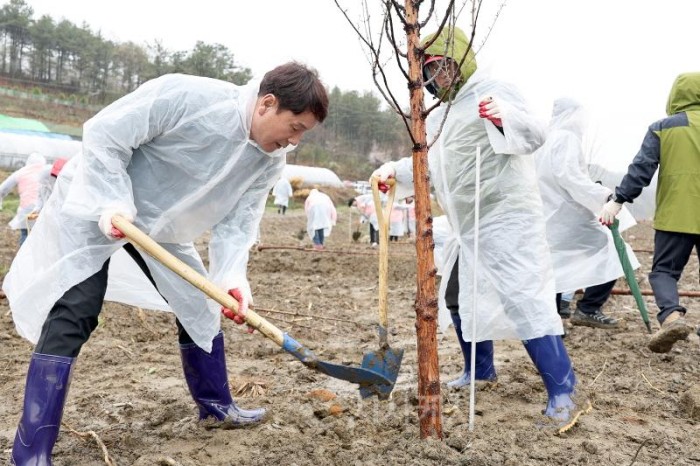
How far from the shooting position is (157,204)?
103 inches

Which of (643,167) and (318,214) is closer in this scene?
(643,167)

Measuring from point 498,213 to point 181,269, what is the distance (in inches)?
58.6

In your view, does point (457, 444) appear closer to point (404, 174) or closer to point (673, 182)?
point (404, 174)

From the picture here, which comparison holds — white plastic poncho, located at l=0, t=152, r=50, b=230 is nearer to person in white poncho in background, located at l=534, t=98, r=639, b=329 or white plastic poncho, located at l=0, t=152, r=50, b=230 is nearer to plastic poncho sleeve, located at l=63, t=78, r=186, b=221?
person in white poncho in background, located at l=534, t=98, r=639, b=329

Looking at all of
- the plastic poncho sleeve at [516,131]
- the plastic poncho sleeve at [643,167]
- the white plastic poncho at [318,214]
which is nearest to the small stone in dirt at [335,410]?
the plastic poncho sleeve at [516,131]

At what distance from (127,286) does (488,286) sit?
1633mm

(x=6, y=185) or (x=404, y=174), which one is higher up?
(x=6, y=185)

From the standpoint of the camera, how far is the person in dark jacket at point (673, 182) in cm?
423

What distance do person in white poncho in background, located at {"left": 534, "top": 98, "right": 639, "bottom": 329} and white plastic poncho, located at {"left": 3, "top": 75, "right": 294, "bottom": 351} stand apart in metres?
2.72

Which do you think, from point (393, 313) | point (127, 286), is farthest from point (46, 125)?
point (127, 286)

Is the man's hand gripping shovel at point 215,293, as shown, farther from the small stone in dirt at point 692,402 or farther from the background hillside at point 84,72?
the background hillside at point 84,72

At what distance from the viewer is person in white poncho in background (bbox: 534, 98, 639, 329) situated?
4789 millimetres

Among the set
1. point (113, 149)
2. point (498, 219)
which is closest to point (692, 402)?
point (498, 219)

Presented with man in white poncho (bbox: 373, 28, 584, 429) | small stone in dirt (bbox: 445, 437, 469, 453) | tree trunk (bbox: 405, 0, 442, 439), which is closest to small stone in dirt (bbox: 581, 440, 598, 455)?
man in white poncho (bbox: 373, 28, 584, 429)
